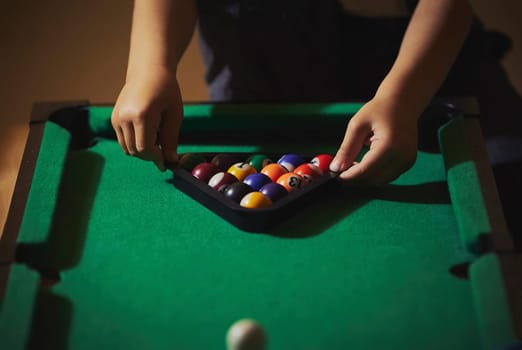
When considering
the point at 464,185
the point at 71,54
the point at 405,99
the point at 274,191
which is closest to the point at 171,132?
the point at 274,191

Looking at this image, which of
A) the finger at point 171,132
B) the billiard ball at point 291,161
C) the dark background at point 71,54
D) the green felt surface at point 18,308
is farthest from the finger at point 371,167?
the dark background at point 71,54

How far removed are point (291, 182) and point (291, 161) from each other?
9 cm

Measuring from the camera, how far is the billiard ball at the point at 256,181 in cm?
113

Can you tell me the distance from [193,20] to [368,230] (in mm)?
761

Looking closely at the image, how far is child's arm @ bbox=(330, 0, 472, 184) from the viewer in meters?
1.14

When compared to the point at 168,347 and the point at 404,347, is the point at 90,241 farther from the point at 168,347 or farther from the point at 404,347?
the point at 404,347

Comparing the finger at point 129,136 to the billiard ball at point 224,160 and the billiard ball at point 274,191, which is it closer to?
the billiard ball at point 224,160

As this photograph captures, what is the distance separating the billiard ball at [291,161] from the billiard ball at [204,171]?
0.13m

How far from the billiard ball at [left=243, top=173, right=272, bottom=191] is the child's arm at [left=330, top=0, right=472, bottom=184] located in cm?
13

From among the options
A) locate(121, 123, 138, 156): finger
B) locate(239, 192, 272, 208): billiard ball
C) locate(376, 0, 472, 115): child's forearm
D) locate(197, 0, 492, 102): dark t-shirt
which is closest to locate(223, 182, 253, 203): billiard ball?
locate(239, 192, 272, 208): billiard ball

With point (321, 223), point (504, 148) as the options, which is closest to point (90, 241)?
point (321, 223)

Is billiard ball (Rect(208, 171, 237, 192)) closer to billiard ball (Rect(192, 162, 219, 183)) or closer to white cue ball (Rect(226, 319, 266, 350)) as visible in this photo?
billiard ball (Rect(192, 162, 219, 183))

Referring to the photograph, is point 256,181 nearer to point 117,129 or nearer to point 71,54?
point 117,129

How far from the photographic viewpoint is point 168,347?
85cm
